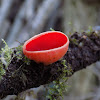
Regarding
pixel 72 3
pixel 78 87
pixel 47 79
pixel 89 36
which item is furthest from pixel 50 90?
pixel 72 3

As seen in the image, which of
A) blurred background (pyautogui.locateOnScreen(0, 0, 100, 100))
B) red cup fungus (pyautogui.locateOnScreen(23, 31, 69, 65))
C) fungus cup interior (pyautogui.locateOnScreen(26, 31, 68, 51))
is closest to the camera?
red cup fungus (pyautogui.locateOnScreen(23, 31, 69, 65))

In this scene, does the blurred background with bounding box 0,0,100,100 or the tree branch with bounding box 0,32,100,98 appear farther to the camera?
the blurred background with bounding box 0,0,100,100

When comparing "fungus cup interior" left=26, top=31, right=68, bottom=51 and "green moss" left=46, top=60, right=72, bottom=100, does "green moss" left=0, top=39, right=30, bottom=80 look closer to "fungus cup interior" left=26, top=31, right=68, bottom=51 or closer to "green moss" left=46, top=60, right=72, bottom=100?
"fungus cup interior" left=26, top=31, right=68, bottom=51

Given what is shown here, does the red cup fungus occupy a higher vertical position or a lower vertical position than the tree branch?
higher

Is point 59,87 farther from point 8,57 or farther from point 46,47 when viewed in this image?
point 8,57

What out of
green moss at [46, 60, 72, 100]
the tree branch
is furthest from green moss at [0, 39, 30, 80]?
green moss at [46, 60, 72, 100]

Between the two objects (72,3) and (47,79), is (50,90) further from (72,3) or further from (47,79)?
(72,3)

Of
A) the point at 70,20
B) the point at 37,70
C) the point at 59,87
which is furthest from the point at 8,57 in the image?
the point at 70,20

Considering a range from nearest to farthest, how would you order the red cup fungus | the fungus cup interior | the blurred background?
the red cup fungus, the fungus cup interior, the blurred background
